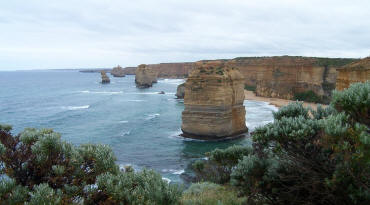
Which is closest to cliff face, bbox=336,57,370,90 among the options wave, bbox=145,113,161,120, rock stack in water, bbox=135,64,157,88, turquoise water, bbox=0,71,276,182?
turquoise water, bbox=0,71,276,182

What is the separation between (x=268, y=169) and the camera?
6.93 metres

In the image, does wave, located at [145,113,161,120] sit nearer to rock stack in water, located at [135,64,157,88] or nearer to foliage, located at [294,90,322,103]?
foliage, located at [294,90,322,103]

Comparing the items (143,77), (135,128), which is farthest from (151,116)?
(143,77)

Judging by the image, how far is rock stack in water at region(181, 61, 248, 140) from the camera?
31.8 meters

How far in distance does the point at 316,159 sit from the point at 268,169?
1108 mm

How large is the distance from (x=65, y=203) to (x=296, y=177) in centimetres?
464

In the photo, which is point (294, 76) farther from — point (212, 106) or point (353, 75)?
point (353, 75)

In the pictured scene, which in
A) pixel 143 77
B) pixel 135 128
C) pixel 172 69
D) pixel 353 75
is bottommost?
pixel 135 128

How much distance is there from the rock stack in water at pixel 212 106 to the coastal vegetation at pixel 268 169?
973 inches

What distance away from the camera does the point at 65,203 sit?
15.3 ft

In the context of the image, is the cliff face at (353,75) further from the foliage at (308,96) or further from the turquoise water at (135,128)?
the foliage at (308,96)

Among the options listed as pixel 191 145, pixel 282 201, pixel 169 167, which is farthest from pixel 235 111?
pixel 282 201

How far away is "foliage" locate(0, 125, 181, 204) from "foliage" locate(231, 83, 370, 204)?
95.0 inches

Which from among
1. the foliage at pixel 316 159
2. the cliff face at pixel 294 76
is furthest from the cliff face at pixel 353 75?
the cliff face at pixel 294 76
